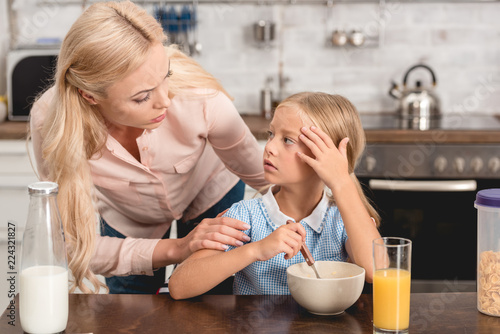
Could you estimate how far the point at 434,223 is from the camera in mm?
2832

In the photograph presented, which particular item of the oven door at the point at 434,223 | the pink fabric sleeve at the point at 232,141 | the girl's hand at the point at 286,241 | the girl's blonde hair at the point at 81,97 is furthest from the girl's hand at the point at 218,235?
the oven door at the point at 434,223

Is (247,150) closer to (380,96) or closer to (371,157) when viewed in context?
(371,157)

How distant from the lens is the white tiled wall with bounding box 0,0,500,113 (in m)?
3.27

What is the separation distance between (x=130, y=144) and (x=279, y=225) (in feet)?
1.64

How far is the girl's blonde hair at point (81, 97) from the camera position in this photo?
1.39 m

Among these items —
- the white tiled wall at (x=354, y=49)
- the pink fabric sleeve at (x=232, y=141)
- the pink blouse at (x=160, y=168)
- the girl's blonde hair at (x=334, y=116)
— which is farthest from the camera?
the white tiled wall at (x=354, y=49)

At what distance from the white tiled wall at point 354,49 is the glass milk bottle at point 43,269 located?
2359 millimetres

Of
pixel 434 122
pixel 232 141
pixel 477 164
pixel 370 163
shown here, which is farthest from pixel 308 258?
pixel 434 122

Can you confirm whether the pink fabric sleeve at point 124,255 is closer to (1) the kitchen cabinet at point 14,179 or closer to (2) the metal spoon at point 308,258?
(2) the metal spoon at point 308,258

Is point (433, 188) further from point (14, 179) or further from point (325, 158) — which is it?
point (14, 179)

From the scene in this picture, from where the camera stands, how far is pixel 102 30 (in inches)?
54.6

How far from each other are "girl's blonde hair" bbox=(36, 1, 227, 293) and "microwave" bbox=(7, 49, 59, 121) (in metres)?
1.66

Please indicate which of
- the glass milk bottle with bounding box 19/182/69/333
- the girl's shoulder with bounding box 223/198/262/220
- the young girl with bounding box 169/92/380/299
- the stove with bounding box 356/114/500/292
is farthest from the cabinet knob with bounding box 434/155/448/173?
the glass milk bottle with bounding box 19/182/69/333

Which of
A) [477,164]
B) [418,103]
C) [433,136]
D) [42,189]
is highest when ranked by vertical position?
[42,189]
